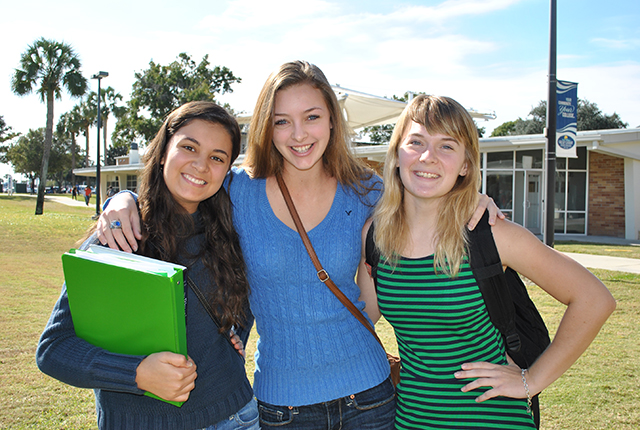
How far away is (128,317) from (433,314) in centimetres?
115

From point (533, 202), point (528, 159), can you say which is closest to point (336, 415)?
point (528, 159)

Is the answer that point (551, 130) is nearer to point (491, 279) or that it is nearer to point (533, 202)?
point (491, 279)

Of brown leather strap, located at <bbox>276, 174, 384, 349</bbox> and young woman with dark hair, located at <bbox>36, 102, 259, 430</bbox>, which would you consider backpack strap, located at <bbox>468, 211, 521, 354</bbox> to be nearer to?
brown leather strap, located at <bbox>276, 174, 384, 349</bbox>

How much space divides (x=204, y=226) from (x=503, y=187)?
1878 centimetres

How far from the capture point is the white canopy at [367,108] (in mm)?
14094

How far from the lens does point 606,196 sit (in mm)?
18641

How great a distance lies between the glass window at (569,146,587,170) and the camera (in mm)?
19109

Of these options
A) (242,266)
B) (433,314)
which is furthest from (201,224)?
(433,314)

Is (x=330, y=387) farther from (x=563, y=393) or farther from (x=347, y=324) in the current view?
(x=563, y=393)

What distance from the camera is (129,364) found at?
1.51 meters

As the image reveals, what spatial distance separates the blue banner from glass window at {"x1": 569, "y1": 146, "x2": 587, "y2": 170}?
9.75 metres

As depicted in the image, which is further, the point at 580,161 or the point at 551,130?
the point at 580,161

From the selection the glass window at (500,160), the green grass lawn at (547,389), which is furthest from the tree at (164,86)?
the green grass lawn at (547,389)

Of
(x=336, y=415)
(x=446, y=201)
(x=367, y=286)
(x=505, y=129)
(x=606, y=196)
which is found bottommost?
(x=336, y=415)
